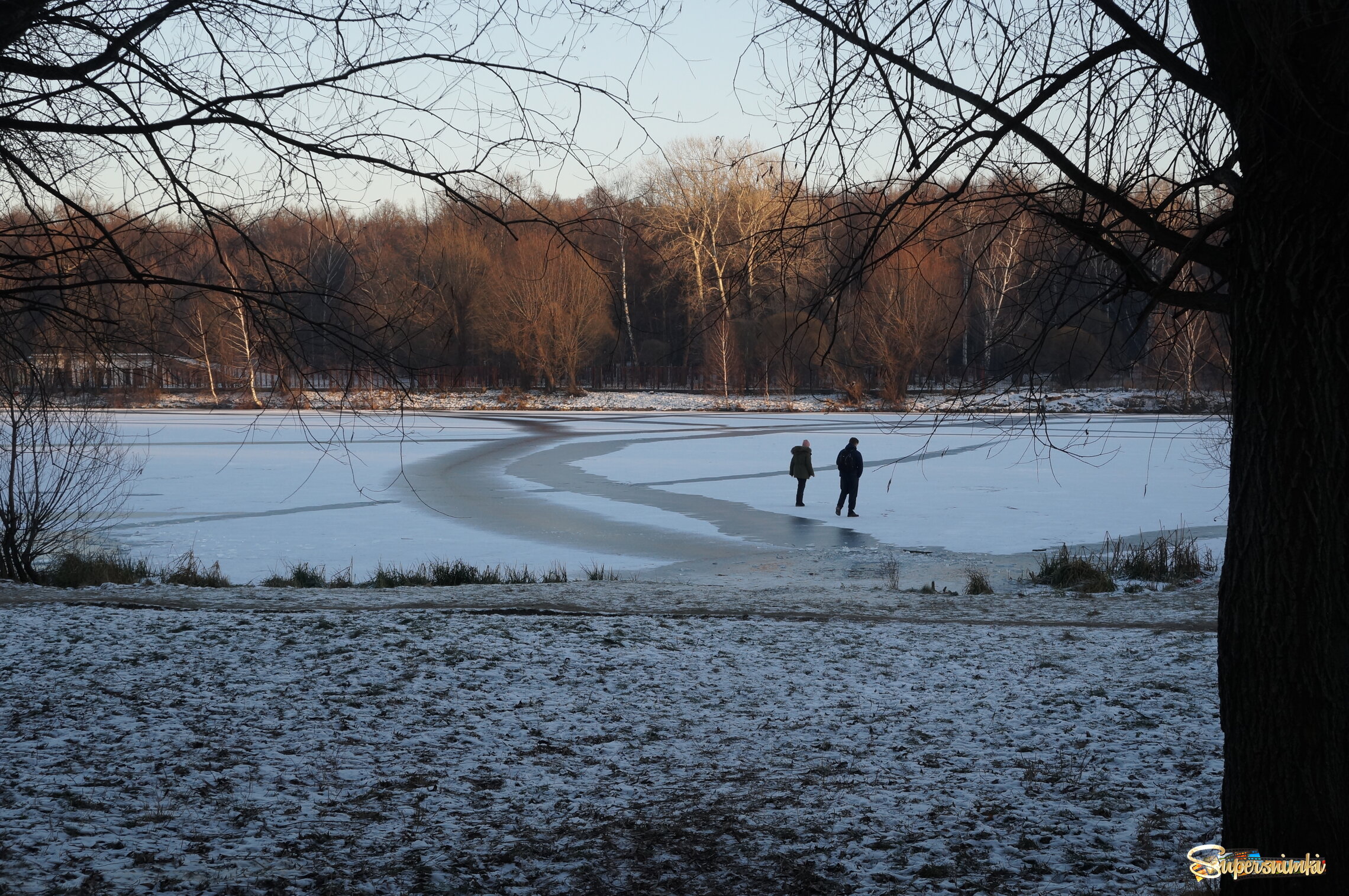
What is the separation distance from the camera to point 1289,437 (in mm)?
3023

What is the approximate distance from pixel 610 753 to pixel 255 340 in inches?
109

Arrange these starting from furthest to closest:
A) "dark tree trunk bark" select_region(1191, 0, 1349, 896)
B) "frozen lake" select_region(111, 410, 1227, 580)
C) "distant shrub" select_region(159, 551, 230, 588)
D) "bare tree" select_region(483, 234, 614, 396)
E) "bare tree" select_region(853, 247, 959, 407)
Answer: "bare tree" select_region(483, 234, 614, 396) < "bare tree" select_region(853, 247, 959, 407) < "frozen lake" select_region(111, 410, 1227, 580) < "distant shrub" select_region(159, 551, 230, 588) < "dark tree trunk bark" select_region(1191, 0, 1349, 896)

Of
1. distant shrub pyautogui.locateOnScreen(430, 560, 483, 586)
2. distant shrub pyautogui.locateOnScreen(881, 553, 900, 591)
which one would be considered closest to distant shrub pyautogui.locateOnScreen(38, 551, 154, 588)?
distant shrub pyautogui.locateOnScreen(430, 560, 483, 586)

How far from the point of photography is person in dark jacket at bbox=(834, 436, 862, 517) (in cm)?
1998

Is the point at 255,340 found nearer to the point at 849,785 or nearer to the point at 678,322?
the point at 849,785

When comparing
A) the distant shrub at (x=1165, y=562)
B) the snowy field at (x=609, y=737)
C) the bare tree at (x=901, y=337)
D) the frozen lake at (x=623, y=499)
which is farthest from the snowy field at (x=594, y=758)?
the bare tree at (x=901, y=337)

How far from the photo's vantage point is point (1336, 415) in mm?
2939

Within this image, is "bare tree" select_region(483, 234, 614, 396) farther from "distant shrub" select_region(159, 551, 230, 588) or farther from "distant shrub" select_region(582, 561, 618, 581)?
"distant shrub" select_region(582, 561, 618, 581)

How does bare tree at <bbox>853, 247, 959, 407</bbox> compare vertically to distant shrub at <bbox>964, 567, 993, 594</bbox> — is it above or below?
above

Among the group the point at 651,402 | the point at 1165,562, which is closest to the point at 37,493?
the point at 1165,562

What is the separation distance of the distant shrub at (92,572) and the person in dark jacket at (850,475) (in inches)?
462

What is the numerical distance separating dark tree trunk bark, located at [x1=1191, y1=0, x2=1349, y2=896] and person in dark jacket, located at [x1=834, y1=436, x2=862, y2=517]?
16663 millimetres

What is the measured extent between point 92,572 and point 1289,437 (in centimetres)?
1439

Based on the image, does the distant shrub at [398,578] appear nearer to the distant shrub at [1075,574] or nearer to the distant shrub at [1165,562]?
the distant shrub at [1075,574]
